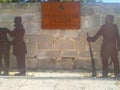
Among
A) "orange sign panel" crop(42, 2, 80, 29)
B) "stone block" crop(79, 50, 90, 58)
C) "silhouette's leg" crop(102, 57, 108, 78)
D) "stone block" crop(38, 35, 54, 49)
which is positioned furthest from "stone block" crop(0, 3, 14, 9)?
"silhouette's leg" crop(102, 57, 108, 78)

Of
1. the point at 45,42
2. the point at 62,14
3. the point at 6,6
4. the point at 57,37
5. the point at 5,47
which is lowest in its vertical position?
the point at 5,47

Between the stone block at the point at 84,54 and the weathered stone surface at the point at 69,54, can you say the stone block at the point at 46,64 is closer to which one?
the weathered stone surface at the point at 69,54

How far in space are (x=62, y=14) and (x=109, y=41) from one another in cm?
131

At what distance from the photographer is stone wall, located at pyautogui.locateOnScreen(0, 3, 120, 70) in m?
10.1

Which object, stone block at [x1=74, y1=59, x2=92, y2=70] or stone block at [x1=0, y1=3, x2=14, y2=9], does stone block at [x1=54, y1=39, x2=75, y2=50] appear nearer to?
stone block at [x1=74, y1=59, x2=92, y2=70]

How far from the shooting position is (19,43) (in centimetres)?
1024

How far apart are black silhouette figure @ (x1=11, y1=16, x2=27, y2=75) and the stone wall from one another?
0.33 ft

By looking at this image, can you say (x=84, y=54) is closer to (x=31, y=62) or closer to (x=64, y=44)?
(x=64, y=44)

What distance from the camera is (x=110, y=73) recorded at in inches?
397

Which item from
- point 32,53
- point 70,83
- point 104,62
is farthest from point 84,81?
point 32,53

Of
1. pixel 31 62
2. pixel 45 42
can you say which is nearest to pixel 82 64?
pixel 45 42

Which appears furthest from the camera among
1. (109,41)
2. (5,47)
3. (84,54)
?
(5,47)

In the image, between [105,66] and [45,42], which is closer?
[105,66]

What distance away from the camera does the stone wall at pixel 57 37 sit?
10.1 m
